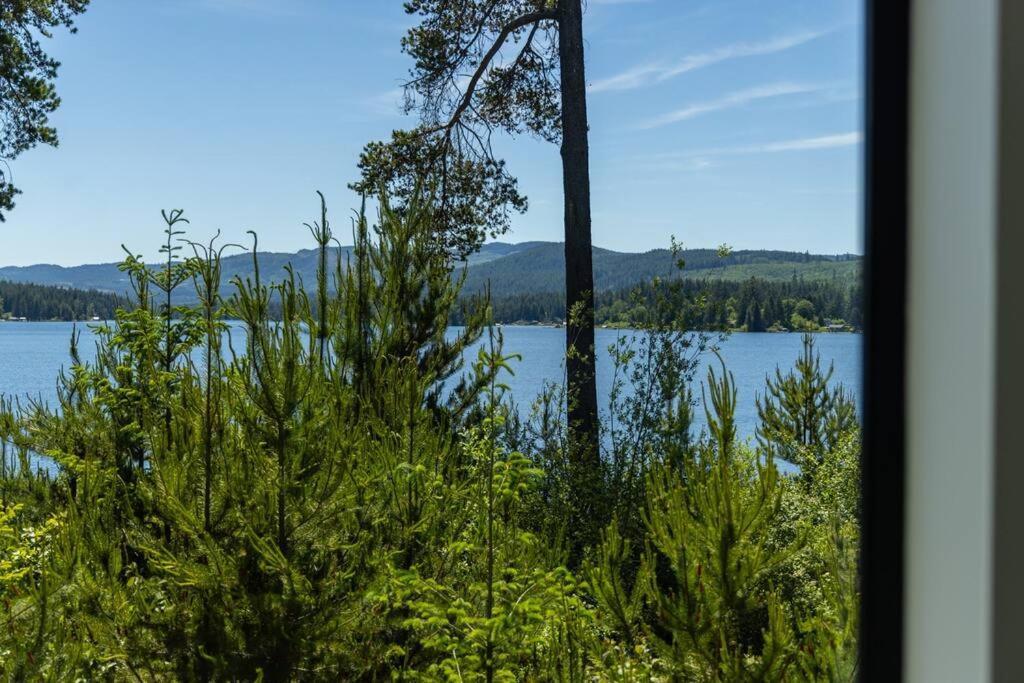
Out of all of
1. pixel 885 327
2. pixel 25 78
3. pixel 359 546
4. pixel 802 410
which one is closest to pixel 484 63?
pixel 25 78

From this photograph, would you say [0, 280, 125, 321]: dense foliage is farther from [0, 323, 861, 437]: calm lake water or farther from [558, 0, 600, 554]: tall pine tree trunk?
[558, 0, 600, 554]: tall pine tree trunk

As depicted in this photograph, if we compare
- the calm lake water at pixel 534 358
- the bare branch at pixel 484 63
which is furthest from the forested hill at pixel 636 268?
the bare branch at pixel 484 63

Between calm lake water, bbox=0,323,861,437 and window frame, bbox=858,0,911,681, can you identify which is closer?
window frame, bbox=858,0,911,681

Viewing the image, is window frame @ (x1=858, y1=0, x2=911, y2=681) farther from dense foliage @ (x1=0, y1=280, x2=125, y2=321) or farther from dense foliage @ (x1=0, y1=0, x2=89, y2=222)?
dense foliage @ (x1=0, y1=0, x2=89, y2=222)

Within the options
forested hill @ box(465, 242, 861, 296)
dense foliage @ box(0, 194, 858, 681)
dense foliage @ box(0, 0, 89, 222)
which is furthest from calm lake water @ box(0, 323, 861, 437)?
dense foliage @ box(0, 0, 89, 222)

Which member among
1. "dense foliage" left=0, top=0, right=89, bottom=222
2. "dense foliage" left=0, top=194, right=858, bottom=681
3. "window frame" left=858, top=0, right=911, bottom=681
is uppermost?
"dense foliage" left=0, top=0, right=89, bottom=222

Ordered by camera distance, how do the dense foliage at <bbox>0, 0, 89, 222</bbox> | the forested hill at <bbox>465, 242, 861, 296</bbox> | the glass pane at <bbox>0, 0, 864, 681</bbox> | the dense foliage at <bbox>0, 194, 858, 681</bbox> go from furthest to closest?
the dense foliage at <bbox>0, 0, 89, 222</bbox>
the forested hill at <bbox>465, 242, 861, 296</bbox>
the glass pane at <bbox>0, 0, 864, 681</bbox>
the dense foliage at <bbox>0, 194, 858, 681</bbox>

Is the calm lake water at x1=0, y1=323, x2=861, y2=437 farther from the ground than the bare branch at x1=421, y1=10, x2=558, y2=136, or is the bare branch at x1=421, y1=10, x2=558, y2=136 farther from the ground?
the bare branch at x1=421, y1=10, x2=558, y2=136

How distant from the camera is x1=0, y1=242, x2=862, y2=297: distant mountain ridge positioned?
2.48 meters

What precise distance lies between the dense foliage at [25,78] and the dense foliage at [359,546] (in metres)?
3.49

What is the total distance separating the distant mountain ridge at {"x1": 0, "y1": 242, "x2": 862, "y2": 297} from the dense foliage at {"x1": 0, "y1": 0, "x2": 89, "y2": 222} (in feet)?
3.04

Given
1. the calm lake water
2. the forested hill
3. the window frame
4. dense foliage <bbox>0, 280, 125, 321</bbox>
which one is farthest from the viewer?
dense foliage <bbox>0, 280, 125, 321</bbox>

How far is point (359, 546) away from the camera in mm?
2469

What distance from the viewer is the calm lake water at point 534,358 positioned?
367cm
